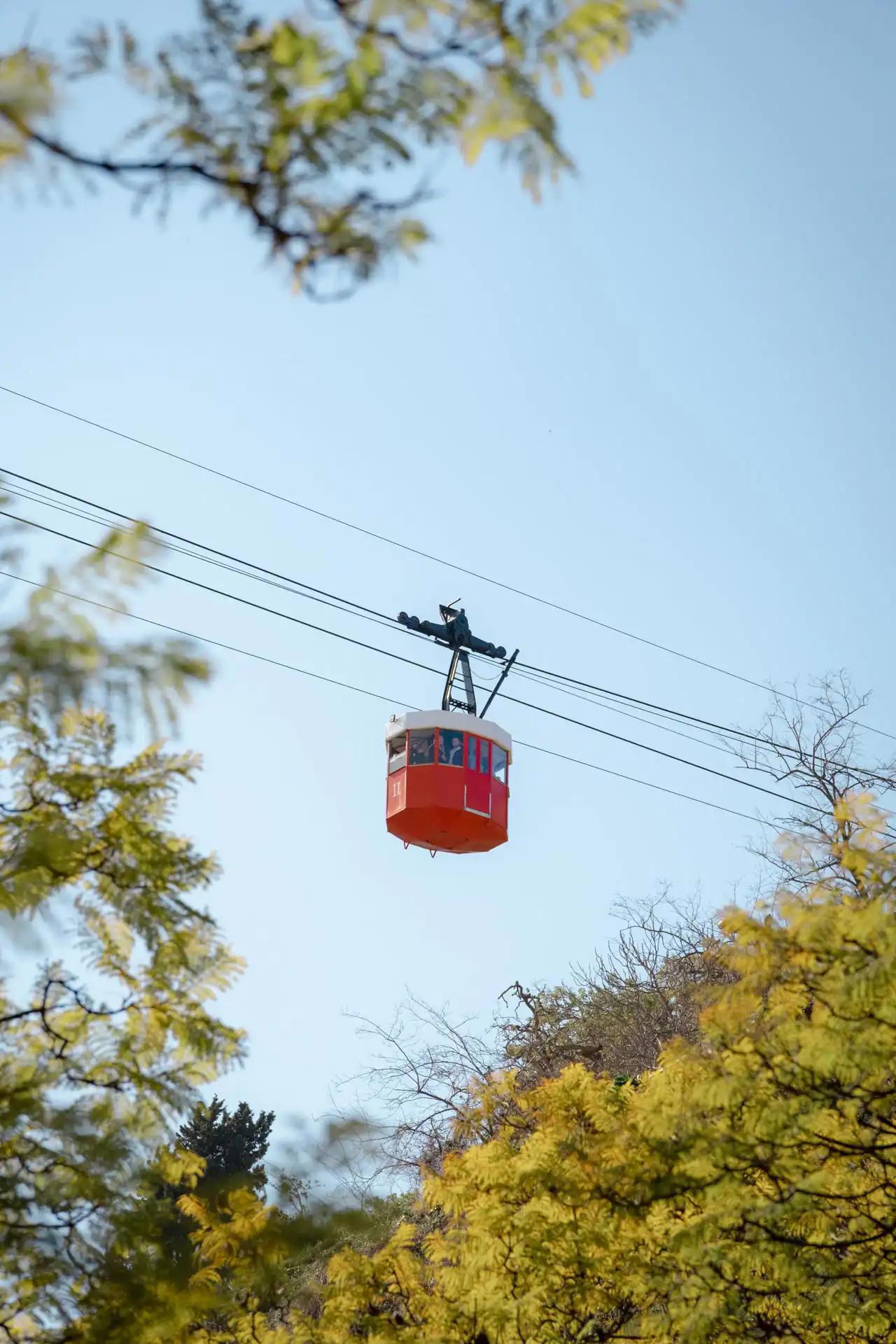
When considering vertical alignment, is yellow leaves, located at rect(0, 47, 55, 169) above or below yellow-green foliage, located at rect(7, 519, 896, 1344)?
above

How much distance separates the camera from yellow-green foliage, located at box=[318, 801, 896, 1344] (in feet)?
15.0

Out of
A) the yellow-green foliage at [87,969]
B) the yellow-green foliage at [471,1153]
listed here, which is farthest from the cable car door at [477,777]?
the yellow-green foliage at [87,969]

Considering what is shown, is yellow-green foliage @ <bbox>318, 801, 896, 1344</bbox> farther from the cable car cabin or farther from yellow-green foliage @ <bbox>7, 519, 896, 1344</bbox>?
the cable car cabin

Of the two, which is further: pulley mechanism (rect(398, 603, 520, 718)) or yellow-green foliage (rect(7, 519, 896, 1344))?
pulley mechanism (rect(398, 603, 520, 718))

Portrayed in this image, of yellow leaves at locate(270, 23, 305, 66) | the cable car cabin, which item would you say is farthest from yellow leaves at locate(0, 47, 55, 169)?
the cable car cabin

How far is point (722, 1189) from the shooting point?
474 centimetres

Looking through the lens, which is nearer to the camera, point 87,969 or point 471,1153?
point 87,969

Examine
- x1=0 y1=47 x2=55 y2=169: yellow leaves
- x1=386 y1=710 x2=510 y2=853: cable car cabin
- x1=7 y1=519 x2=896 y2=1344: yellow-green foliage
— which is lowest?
x1=7 y1=519 x2=896 y2=1344: yellow-green foliage

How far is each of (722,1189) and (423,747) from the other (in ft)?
34.0

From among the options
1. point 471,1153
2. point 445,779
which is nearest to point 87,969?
point 471,1153

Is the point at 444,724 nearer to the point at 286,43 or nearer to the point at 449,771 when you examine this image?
the point at 449,771

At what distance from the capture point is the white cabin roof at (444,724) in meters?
15.0

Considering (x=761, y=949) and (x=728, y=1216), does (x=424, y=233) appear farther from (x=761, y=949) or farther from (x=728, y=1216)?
(x=728, y=1216)

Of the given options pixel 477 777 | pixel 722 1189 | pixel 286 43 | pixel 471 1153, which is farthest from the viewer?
pixel 477 777
